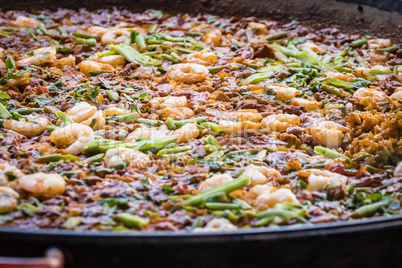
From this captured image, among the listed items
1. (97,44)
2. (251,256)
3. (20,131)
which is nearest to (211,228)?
(251,256)

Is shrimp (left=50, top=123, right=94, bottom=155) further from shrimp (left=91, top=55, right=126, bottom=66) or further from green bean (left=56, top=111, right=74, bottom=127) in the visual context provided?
shrimp (left=91, top=55, right=126, bottom=66)

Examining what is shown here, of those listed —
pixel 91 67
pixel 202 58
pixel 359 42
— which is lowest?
pixel 91 67

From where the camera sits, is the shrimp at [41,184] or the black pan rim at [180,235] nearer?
the black pan rim at [180,235]

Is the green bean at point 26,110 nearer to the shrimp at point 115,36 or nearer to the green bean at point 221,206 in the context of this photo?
the shrimp at point 115,36

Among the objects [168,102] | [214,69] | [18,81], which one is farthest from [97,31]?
[168,102]

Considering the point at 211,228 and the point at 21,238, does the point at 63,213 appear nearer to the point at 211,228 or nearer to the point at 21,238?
the point at 21,238

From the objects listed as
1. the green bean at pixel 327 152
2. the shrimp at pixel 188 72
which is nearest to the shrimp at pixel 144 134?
the shrimp at pixel 188 72

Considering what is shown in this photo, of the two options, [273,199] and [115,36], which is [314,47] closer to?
[115,36]
